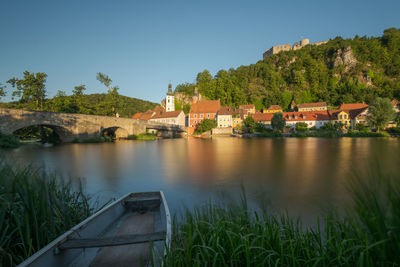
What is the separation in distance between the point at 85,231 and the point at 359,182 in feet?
10.7

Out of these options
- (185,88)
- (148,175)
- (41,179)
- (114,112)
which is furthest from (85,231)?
(185,88)

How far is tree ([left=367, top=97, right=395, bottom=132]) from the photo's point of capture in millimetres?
38844

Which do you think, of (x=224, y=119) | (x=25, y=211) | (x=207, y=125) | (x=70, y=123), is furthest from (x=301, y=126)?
(x=25, y=211)

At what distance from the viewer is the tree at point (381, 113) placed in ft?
127

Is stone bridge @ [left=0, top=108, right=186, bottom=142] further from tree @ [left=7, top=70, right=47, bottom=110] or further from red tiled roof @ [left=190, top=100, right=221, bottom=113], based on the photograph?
red tiled roof @ [left=190, top=100, right=221, bottom=113]

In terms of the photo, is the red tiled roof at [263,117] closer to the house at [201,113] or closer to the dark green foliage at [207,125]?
the house at [201,113]

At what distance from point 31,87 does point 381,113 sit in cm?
6017

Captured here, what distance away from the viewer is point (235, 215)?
117 inches

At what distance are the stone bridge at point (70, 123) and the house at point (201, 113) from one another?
23632 millimetres

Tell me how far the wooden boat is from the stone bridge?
81.7 feet

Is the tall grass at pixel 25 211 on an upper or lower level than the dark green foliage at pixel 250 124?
lower

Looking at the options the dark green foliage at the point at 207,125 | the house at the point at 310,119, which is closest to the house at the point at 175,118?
the dark green foliage at the point at 207,125

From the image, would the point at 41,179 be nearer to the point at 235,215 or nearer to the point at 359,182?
the point at 235,215

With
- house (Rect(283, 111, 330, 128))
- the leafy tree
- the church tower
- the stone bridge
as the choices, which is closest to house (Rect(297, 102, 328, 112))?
house (Rect(283, 111, 330, 128))
